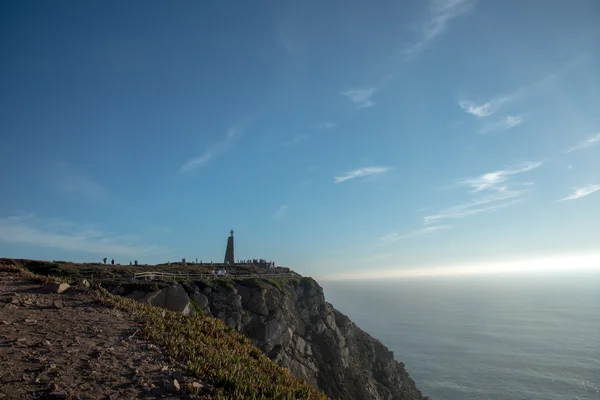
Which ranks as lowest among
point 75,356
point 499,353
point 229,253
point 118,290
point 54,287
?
point 499,353

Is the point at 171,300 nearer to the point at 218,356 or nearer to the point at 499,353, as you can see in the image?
the point at 218,356

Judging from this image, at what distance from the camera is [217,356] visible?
38.1 feet

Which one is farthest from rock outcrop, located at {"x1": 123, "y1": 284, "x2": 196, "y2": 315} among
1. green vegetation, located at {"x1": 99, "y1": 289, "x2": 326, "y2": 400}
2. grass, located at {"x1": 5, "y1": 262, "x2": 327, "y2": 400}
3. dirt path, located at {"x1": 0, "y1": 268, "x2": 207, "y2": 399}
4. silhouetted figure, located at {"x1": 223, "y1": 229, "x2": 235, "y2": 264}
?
silhouetted figure, located at {"x1": 223, "y1": 229, "x2": 235, "y2": 264}

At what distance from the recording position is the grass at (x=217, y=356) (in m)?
9.56

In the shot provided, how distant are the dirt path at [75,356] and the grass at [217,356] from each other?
597 millimetres

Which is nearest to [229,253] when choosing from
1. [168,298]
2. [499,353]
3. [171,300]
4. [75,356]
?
[168,298]

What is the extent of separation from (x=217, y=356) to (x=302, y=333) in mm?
23716

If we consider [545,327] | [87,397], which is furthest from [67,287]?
[545,327]

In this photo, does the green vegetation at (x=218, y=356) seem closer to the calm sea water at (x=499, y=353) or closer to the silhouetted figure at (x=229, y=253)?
the silhouetted figure at (x=229, y=253)

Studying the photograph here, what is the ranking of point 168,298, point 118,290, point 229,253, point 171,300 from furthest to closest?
point 229,253 → point 168,298 → point 171,300 → point 118,290

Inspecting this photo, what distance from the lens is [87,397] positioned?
7.54 metres

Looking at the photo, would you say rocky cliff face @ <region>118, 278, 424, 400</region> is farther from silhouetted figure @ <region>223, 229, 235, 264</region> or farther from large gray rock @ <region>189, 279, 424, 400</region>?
silhouetted figure @ <region>223, 229, 235, 264</region>

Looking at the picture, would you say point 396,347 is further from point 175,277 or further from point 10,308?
point 10,308

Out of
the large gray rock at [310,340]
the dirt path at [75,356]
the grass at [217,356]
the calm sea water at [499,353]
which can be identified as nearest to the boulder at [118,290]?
the large gray rock at [310,340]
